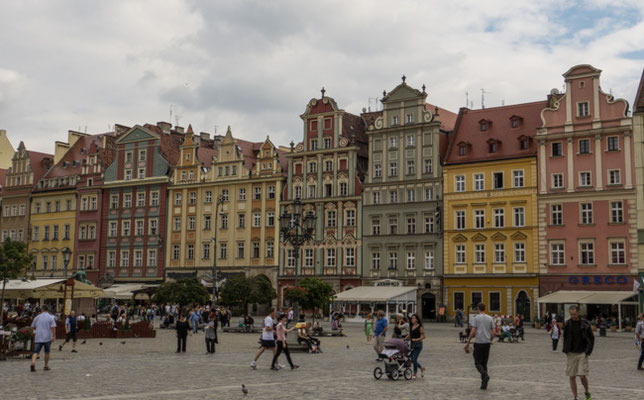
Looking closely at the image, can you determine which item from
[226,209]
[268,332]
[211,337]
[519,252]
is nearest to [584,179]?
[519,252]

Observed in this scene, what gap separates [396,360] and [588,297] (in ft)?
119

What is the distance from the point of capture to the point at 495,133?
59.4 meters

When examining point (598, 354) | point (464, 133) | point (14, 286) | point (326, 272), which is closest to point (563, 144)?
point (464, 133)

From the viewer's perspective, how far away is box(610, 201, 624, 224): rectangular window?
52.2 m

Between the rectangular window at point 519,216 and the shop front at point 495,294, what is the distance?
3902 millimetres

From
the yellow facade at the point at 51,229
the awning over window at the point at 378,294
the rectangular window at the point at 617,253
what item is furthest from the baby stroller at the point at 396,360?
the yellow facade at the point at 51,229

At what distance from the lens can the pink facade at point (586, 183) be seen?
52.2 m

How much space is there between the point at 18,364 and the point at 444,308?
40.5 m

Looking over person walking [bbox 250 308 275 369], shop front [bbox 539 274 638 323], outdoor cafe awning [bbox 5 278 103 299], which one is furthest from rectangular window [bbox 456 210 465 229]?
person walking [bbox 250 308 275 369]

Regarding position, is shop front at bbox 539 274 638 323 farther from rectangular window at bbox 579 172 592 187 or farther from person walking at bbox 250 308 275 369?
person walking at bbox 250 308 275 369

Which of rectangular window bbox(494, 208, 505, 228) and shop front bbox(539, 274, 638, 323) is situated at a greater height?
rectangular window bbox(494, 208, 505, 228)

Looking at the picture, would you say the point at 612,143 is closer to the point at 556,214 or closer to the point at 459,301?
the point at 556,214

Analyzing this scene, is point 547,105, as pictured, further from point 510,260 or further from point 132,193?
point 132,193

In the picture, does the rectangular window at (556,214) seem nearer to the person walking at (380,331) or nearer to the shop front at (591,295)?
the shop front at (591,295)
